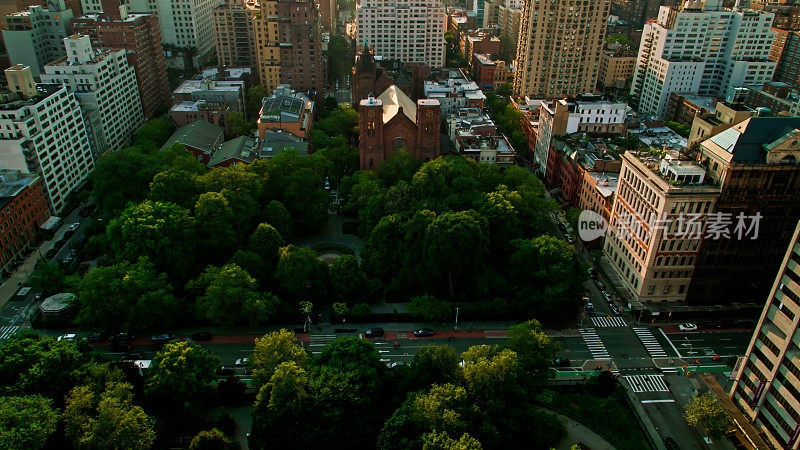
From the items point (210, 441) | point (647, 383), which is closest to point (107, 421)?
point (210, 441)

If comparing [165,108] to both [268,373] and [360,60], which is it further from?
[268,373]

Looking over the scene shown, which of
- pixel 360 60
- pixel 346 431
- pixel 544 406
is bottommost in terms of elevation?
pixel 544 406

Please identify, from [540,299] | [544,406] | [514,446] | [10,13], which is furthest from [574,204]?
[10,13]

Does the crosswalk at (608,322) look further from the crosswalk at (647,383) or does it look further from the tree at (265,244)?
the tree at (265,244)

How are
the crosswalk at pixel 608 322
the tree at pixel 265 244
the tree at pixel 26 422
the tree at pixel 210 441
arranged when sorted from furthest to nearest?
1. the tree at pixel 265 244
2. the crosswalk at pixel 608 322
3. the tree at pixel 210 441
4. the tree at pixel 26 422

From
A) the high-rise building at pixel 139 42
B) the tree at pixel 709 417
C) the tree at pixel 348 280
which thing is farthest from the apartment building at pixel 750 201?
the high-rise building at pixel 139 42

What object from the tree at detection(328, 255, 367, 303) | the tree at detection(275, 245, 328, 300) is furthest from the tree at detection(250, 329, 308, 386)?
the tree at detection(328, 255, 367, 303)
